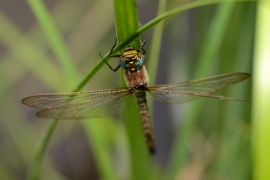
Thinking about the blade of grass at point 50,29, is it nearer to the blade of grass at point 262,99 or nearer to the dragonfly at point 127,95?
the dragonfly at point 127,95

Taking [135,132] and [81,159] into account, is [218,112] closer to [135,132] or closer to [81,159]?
[135,132]

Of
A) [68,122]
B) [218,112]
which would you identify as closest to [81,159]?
[68,122]

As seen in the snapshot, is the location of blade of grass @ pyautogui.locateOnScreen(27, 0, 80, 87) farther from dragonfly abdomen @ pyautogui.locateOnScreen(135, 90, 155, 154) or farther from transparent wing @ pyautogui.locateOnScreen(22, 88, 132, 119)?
dragonfly abdomen @ pyautogui.locateOnScreen(135, 90, 155, 154)

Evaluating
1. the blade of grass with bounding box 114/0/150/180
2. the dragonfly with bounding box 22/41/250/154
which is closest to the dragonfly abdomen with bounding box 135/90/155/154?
the dragonfly with bounding box 22/41/250/154

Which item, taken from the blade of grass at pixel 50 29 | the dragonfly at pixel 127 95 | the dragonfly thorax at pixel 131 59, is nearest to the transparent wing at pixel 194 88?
the dragonfly at pixel 127 95

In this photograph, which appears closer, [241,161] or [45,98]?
[45,98]

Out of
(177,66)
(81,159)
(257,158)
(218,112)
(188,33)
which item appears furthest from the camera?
(81,159)

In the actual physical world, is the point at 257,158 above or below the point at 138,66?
below
